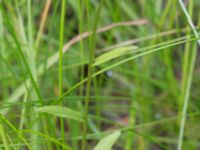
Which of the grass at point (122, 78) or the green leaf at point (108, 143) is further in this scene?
the grass at point (122, 78)

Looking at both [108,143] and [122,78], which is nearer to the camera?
[108,143]

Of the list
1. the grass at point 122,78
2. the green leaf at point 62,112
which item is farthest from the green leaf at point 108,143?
the grass at point 122,78

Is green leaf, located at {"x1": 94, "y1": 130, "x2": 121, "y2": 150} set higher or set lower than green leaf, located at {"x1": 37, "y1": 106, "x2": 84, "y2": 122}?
lower

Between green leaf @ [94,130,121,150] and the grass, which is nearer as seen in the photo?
green leaf @ [94,130,121,150]

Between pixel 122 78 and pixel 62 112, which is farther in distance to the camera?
pixel 122 78

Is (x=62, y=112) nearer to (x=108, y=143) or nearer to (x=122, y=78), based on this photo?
(x=108, y=143)

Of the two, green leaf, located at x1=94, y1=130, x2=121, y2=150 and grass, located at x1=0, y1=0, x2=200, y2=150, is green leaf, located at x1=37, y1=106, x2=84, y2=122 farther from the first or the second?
grass, located at x1=0, y1=0, x2=200, y2=150

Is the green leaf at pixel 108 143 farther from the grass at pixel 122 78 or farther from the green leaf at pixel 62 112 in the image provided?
the grass at pixel 122 78

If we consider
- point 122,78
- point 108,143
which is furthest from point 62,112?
point 122,78

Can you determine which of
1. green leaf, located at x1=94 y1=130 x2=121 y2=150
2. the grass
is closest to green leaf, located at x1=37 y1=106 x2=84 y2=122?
green leaf, located at x1=94 y1=130 x2=121 y2=150

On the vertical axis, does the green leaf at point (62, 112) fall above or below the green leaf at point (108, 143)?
above

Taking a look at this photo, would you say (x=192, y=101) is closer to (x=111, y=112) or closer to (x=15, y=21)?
(x=111, y=112)

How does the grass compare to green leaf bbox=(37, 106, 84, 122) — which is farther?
the grass
